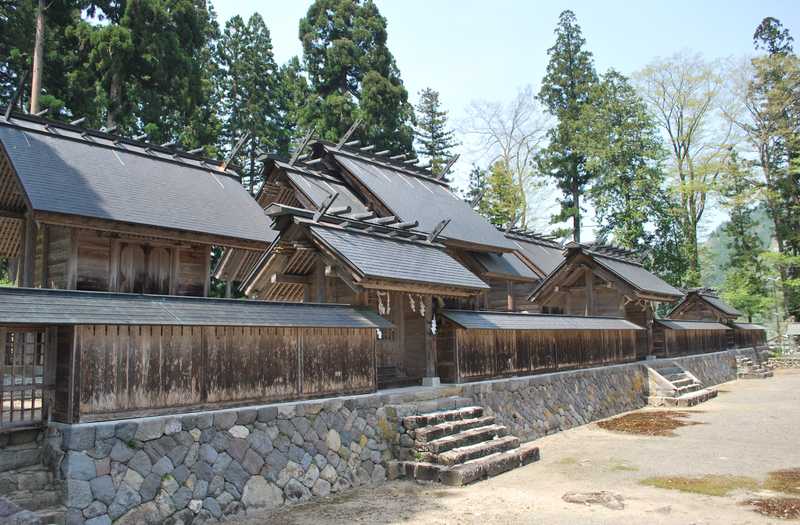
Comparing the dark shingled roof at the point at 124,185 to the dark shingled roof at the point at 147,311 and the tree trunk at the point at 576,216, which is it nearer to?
the dark shingled roof at the point at 147,311

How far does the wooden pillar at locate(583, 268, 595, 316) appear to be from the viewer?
24156mm

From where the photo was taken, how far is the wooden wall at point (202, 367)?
7891 mm

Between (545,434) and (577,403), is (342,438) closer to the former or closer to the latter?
(545,434)

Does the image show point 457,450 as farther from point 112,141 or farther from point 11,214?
point 112,141

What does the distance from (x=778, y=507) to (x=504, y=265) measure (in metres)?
14.9

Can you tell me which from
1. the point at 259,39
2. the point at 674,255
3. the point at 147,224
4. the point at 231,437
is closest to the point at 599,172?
the point at 674,255

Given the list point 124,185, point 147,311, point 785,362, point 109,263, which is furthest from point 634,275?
point 147,311

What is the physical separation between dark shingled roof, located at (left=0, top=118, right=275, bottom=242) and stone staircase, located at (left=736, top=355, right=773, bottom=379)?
2829 cm

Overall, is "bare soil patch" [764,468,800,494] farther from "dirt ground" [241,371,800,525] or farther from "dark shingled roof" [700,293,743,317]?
"dark shingled roof" [700,293,743,317]

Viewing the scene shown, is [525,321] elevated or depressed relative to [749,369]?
elevated

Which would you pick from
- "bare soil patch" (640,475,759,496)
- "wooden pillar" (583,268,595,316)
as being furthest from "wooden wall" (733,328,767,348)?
"bare soil patch" (640,475,759,496)

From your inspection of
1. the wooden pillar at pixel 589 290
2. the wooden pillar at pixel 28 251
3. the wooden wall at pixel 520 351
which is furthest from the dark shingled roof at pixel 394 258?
the wooden pillar at pixel 589 290

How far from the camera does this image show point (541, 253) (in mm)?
29641

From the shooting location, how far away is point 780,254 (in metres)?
39.8
